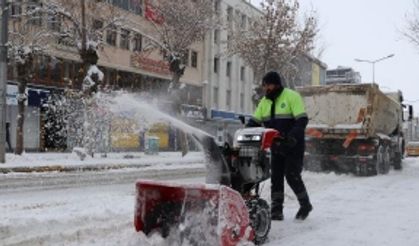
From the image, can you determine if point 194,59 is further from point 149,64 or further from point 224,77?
point 149,64

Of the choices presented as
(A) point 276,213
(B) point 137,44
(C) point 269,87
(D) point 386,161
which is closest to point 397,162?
(D) point 386,161

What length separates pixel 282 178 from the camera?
24.8 feet

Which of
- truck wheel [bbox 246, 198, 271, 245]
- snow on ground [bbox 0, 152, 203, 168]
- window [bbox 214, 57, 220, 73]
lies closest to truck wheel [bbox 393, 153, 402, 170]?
snow on ground [bbox 0, 152, 203, 168]

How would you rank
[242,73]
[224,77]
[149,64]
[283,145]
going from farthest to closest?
[242,73], [224,77], [149,64], [283,145]

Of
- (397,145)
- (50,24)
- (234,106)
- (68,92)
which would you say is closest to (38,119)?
(50,24)

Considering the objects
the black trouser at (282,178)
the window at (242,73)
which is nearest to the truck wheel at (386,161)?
the black trouser at (282,178)

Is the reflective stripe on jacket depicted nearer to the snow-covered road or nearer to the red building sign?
the snow-covered road

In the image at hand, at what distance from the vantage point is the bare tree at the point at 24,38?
23000 millimetres

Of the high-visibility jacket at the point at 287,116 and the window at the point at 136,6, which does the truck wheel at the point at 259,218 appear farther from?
the window at the point at 136,6

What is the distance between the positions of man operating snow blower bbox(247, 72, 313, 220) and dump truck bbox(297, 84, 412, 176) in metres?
9.80

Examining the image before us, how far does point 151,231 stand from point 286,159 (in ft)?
7.06

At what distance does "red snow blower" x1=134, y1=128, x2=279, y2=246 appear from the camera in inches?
215

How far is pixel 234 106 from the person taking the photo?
53.1m

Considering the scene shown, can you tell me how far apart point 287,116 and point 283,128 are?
150mm
